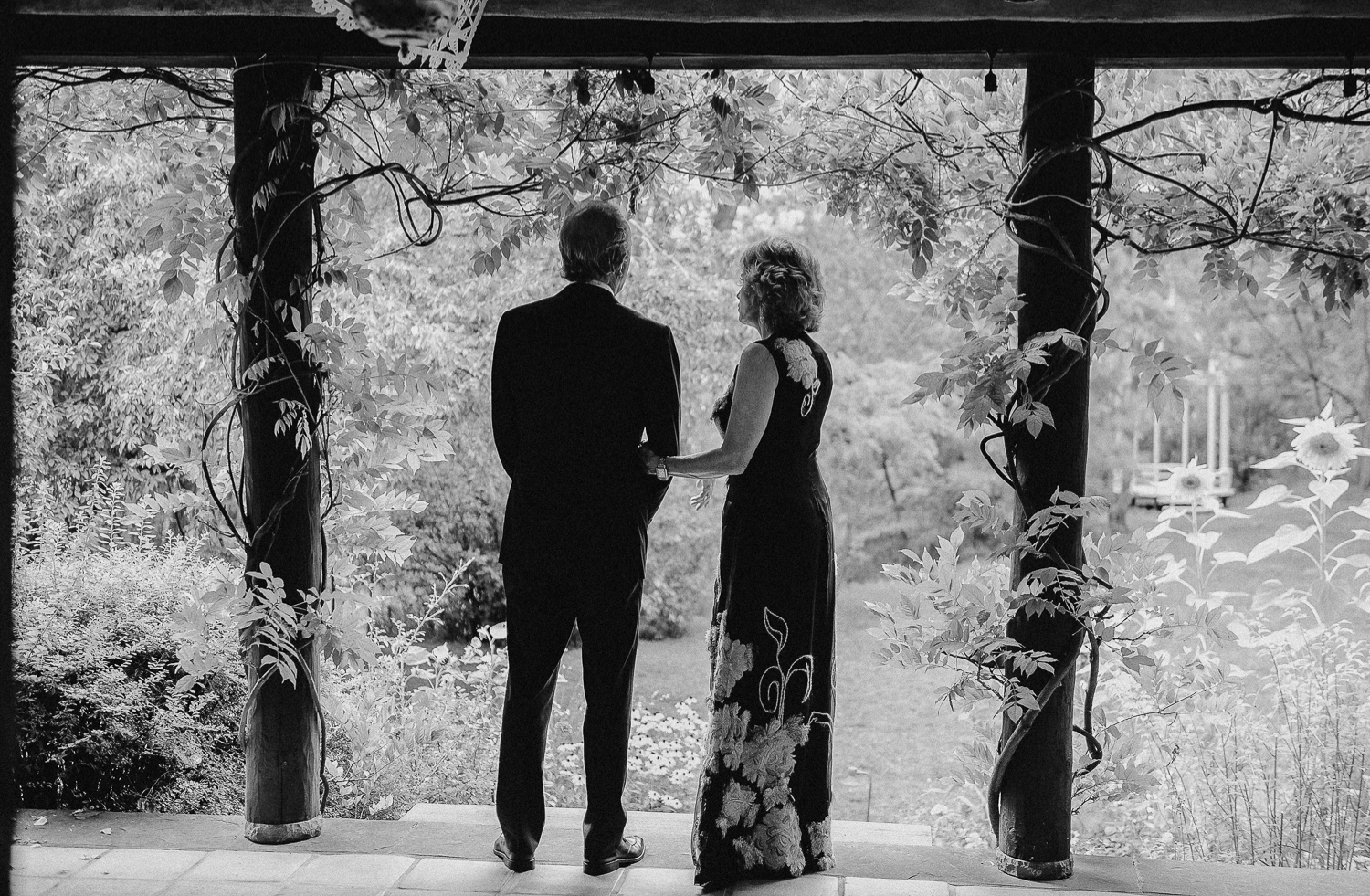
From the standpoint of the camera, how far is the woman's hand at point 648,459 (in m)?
2.73

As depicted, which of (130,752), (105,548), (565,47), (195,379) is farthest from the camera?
(195,379)

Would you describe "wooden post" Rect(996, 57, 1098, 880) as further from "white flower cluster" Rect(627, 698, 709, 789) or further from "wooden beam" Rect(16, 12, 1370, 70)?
"white flower cluster" Rect(627, 698, 709, 789)

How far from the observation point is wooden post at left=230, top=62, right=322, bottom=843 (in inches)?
118

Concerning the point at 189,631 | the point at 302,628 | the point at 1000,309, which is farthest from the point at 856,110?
the point at 189,631

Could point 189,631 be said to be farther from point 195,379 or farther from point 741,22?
point 195,379

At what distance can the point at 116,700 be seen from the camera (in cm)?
347

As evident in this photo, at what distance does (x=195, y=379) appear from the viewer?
18.0 feet

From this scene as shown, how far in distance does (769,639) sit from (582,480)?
621 millimetres

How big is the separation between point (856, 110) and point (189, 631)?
7.97ft

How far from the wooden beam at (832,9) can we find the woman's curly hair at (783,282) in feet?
1.88

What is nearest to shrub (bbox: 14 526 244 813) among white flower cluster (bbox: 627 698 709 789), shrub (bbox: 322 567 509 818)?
shrub (bbox: 322 567 509 818)

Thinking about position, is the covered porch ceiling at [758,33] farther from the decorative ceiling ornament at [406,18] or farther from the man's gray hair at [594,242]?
the decorative ceiling ornament at [406,18]

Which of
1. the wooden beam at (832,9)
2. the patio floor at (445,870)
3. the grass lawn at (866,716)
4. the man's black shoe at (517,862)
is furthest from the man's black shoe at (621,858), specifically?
the grass lawn at (866,716)

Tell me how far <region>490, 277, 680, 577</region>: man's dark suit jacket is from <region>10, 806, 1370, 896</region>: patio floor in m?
0.84
